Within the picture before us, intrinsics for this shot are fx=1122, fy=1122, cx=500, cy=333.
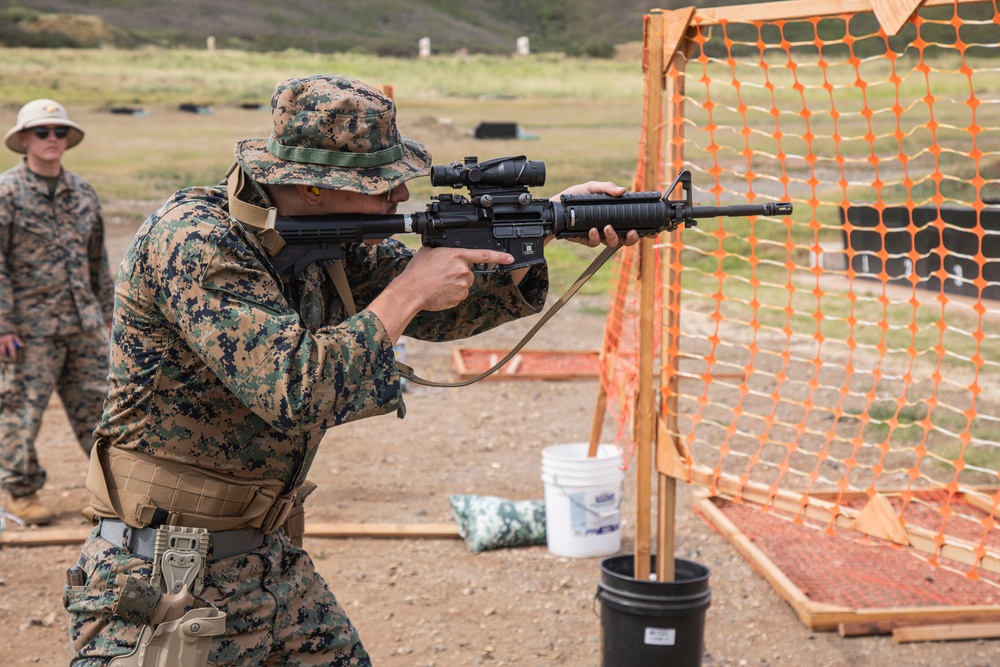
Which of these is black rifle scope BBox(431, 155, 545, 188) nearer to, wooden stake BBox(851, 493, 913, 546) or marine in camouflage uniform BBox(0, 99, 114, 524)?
wooden stake BBox(851, 493, 913, 546)

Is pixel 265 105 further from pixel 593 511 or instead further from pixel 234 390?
pixel 234 390

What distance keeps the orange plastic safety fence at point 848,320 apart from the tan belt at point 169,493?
5.73ft

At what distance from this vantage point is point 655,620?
14.3 ft

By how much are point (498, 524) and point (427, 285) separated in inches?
142

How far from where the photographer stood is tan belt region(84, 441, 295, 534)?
2854mm

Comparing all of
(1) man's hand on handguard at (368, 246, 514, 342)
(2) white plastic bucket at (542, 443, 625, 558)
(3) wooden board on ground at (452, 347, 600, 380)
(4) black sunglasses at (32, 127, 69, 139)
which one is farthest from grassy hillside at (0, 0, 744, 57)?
(1) man's hand on handguard at (368, 246, 514, 342)

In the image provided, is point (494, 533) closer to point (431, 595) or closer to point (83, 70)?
point (431, 595)

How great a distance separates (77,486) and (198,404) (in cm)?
498

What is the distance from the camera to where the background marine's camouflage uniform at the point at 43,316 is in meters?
6.63

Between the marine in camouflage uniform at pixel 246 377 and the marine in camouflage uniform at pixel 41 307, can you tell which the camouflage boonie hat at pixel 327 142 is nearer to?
the marine in camouflage uniform at pixel 246 377

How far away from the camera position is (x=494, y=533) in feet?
20.1

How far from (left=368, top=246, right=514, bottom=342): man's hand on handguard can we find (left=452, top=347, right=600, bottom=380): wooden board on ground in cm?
676

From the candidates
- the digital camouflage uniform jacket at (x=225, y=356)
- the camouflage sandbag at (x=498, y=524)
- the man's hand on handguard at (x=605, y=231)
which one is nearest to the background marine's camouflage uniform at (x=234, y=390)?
the digital camouflage uniform jacket at (x=225, y=356)

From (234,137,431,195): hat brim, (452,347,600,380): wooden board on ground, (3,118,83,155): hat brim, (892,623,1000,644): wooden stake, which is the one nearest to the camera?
(234,137,431,195): hat brim
